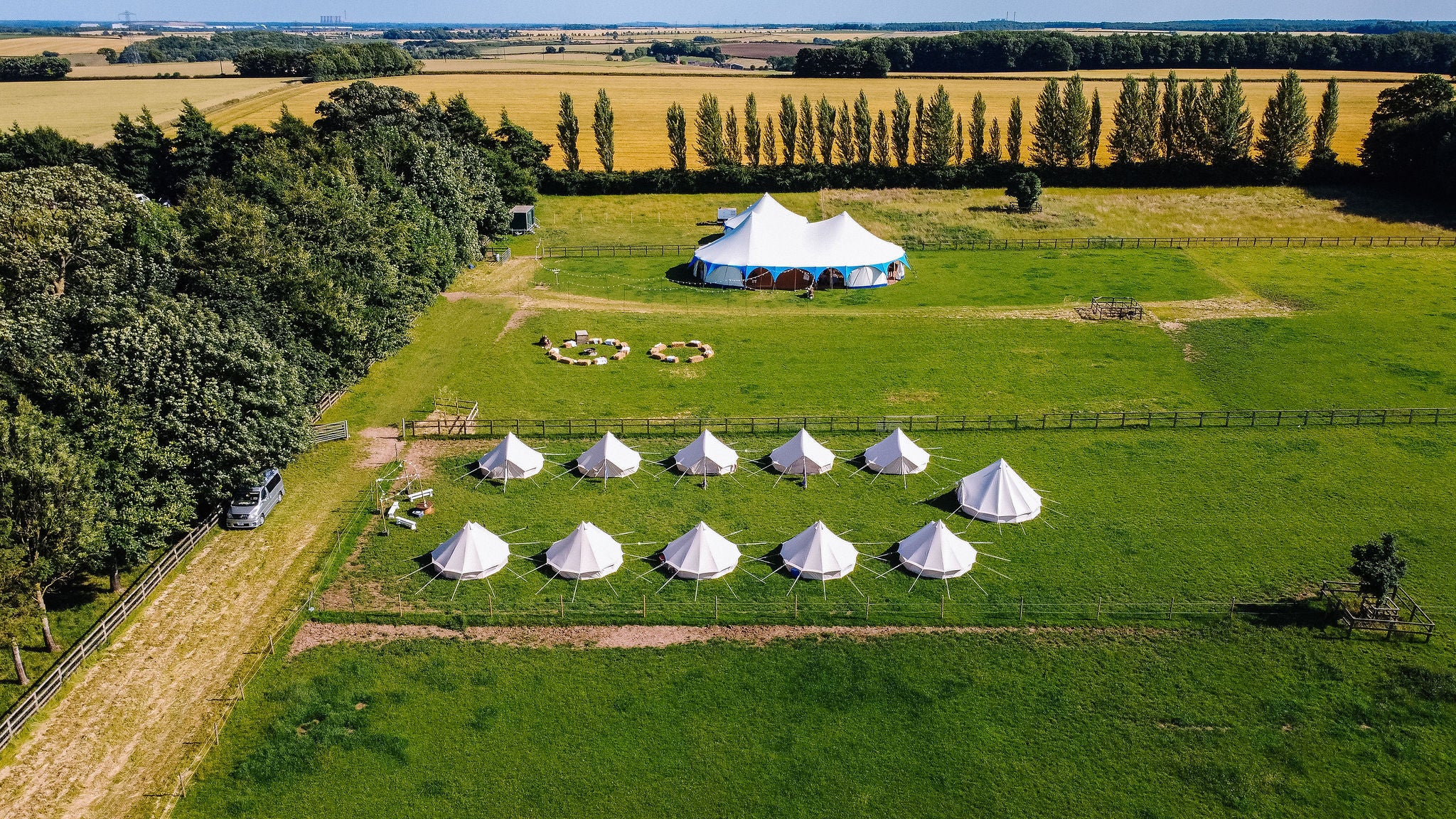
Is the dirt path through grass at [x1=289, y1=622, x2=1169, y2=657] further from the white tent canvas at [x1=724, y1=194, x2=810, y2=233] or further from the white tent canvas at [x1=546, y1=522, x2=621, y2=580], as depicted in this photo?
the white tent canvas at [x1=724, y1=194, x2=810, y2=233]

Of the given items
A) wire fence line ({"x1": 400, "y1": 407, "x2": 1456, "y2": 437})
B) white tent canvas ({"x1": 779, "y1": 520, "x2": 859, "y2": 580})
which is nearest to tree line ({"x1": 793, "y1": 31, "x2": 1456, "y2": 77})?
wire fence line ({"x1": 400, "y1": 407, "x2": 1456, "y2": 437})

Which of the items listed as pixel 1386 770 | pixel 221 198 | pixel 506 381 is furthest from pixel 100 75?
pixel 1386 770

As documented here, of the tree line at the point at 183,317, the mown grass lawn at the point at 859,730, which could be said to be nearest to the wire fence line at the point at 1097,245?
the tree line at the point at 183,317

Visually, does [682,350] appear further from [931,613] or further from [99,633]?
[99,633]

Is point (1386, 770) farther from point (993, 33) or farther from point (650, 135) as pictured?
point (993, 33)

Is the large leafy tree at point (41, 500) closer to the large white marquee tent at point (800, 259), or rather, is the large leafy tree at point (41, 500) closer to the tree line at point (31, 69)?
the large white marquee tent at point (800, 259)

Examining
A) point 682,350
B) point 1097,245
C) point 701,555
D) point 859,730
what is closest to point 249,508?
point 701,555
